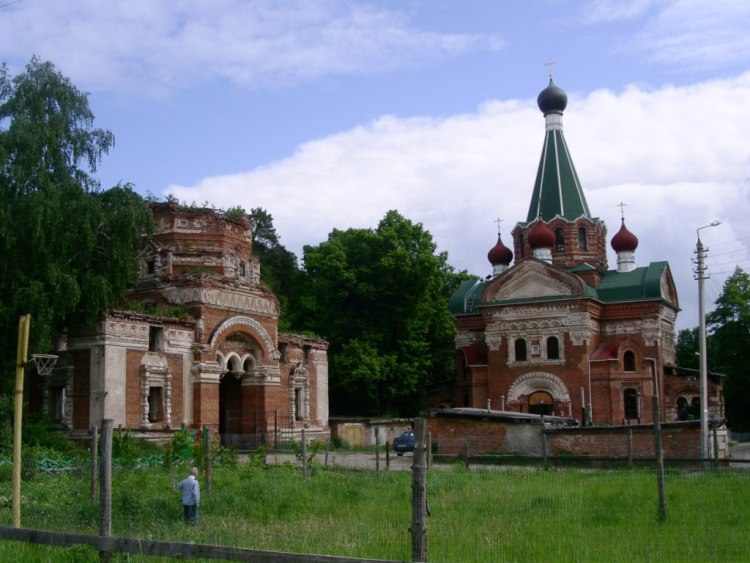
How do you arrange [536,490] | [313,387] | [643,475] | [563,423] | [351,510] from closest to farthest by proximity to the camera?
[351,510]
[536,490]
[643,475]
[563,423]
[313,387]

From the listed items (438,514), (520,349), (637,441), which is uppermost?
(520,349)

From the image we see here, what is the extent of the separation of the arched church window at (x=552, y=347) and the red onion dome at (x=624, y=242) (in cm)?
807

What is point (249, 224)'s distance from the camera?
38.2 m

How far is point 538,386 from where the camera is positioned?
4644cm

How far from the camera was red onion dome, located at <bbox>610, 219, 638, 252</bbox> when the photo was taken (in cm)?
5094

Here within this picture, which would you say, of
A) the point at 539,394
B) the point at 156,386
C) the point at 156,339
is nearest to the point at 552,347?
the point at 539,394

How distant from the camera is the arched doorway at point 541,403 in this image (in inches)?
1817

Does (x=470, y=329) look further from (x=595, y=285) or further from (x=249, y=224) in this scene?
(x=249, y=224)

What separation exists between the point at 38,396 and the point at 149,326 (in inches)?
177

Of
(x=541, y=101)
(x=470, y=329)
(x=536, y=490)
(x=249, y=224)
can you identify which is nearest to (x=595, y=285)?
(x=470, y=329)

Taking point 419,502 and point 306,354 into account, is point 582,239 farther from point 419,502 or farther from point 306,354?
point 419,502

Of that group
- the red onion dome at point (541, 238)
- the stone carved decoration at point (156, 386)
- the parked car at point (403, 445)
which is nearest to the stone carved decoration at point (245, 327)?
the stone carved decoration at point (156, 386)

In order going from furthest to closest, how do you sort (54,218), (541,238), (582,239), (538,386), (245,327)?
(582,239) < (541,238) < (538,386) < (245,327) < (54,218)

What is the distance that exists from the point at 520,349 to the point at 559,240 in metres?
7.53
